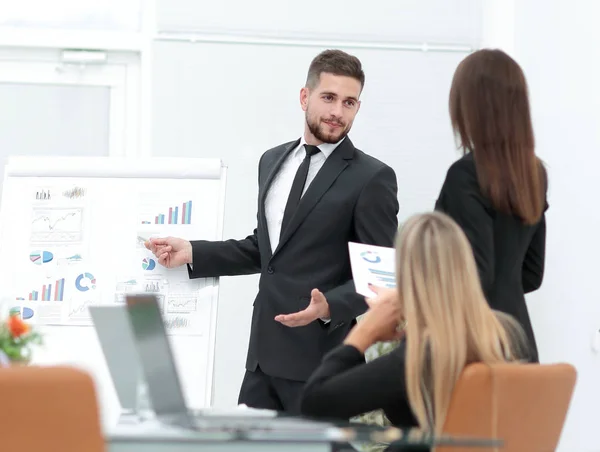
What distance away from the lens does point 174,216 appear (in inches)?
143

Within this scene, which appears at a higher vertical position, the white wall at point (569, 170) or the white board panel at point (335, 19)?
the white board panel at point (335, 19)

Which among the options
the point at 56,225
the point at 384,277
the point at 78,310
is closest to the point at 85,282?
the point at 78,310

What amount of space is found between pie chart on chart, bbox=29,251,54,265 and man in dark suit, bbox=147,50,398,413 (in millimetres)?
542

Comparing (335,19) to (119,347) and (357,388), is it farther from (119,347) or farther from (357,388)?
(357,388)

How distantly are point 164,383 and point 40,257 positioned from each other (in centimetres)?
170

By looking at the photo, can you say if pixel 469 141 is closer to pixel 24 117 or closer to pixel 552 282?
pixel 552 282

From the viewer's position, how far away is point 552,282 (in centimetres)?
486

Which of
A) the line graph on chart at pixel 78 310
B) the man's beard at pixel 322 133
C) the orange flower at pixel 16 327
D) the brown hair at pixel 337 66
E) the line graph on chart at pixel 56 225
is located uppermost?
the brown hair at pixel 337 66

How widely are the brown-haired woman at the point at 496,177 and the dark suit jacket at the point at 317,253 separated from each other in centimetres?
70

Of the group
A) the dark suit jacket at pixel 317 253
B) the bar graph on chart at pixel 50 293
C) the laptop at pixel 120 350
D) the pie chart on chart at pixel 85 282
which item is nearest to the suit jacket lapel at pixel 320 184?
the dark suit jacket at pixel 317 253

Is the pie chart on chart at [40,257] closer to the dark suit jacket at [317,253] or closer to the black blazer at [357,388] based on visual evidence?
the dark suit jacket at [317,253]

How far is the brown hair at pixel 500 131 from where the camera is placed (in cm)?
253

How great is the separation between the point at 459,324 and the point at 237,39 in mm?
2944

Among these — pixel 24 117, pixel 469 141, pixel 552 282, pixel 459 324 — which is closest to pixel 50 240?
pixel 24 117
